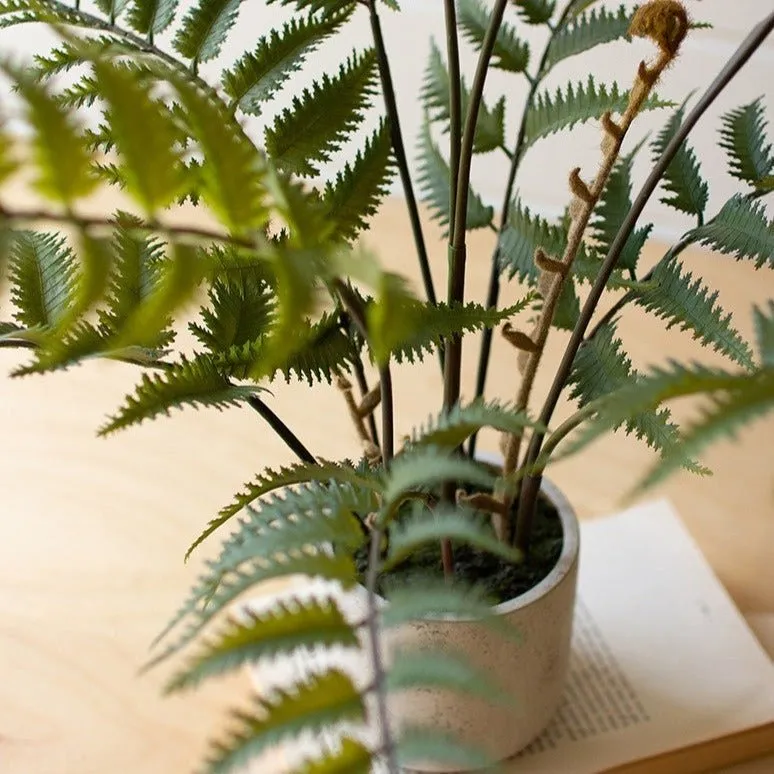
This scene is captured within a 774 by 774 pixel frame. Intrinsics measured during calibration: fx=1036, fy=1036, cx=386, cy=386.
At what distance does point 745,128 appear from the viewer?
35cm

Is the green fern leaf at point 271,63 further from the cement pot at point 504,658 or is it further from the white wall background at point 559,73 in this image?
the white wall background at point 559,73

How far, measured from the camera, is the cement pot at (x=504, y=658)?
1.15 feet

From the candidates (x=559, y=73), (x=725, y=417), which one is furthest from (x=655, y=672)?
→ (x=559, y=73)

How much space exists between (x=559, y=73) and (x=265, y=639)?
2.18ft

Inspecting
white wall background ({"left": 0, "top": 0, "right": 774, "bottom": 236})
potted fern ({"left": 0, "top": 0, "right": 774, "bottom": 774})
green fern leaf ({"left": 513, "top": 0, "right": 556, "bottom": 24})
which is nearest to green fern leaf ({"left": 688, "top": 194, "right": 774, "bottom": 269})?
potted fern ({"left": 0, "top": 0, "right": 774, "bottom": 774})

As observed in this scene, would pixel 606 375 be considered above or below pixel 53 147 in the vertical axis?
below

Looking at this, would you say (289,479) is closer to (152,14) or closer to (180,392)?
(180,392)

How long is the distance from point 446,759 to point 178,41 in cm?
24

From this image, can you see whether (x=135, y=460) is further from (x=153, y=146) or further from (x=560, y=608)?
(x=153, y=146)

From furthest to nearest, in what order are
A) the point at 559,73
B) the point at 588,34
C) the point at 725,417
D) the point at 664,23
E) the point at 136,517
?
the point at 559,73
the point at 136,517
the point at 588,34
the point at 664,23
the point at 725,417

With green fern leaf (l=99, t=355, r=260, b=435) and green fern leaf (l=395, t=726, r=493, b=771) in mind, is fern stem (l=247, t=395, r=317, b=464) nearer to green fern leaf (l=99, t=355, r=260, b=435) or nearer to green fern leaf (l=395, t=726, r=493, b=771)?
green fern leaf (l=99, t=355, r=260, b=435)

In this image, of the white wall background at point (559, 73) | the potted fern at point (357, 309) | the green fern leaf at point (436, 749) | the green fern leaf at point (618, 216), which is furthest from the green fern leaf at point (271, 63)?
the white wall background at point (559, 73)

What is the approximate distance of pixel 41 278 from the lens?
1.02 ft

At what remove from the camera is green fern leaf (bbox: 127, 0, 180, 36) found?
13.2 inches
